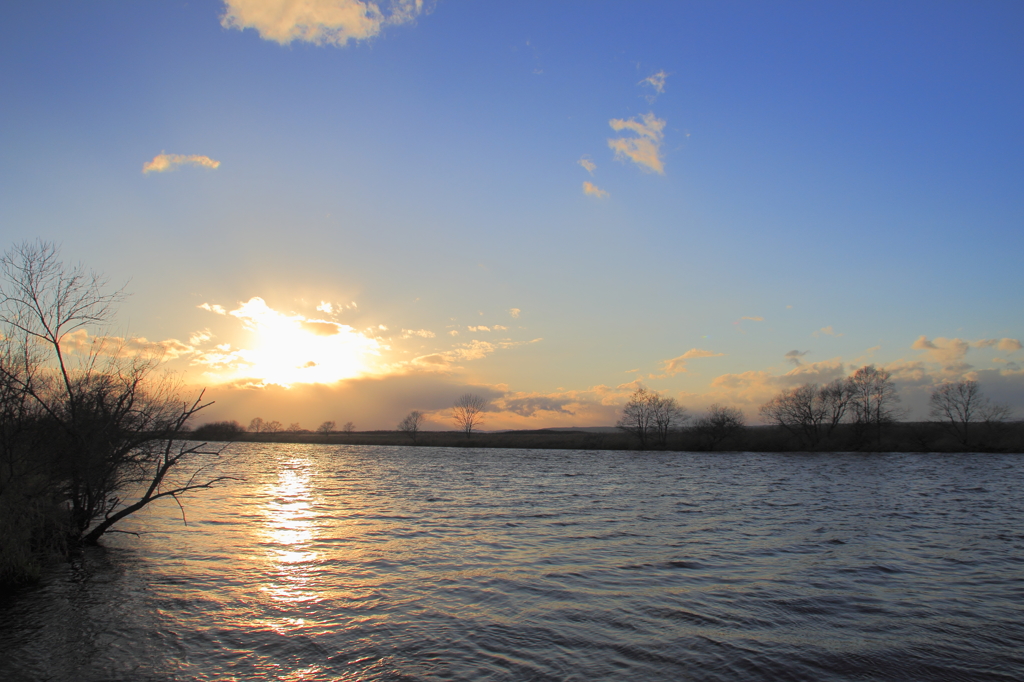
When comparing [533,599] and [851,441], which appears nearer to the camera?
[533,599]

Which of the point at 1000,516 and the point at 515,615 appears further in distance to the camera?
the point at 1000,516

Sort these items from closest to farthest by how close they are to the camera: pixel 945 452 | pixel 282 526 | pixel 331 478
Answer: pixel 282 526, pixel 331 478, pixel 945 452

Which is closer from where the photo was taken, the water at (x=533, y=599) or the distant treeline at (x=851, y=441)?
the water at (x=533, y=599)

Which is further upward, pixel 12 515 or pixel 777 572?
pixel 12 515

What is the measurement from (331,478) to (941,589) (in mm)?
41500

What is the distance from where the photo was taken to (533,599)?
487 inches

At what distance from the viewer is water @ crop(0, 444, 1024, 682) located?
909 cm

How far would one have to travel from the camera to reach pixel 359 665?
8.95 meters

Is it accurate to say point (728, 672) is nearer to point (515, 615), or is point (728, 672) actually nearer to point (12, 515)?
point (515, 615)

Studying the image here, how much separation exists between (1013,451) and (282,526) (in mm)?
95002

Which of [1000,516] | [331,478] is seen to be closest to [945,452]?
[1000,516]

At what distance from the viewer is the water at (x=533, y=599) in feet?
29.8

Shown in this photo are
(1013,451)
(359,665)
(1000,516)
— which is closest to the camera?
(359,665)

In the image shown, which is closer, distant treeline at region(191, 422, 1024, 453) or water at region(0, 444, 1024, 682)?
water at region(0, 444, 1024, 682)
